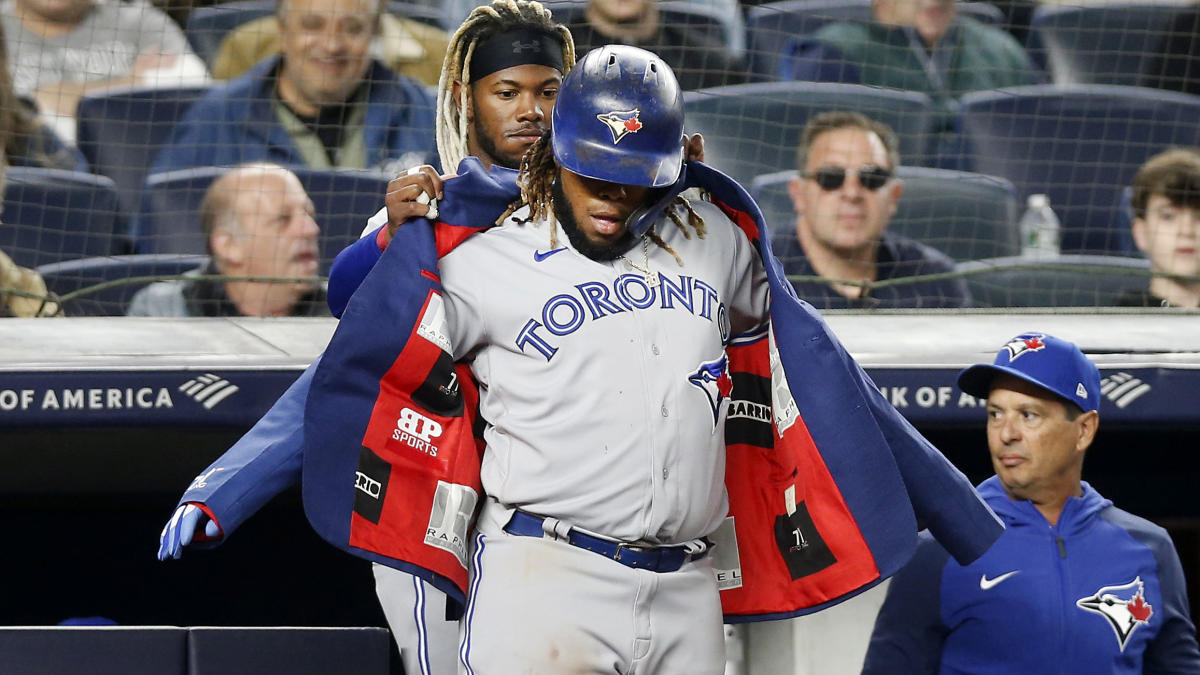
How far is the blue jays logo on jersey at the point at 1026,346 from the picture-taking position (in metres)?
2.91

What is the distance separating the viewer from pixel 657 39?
17.2 ft

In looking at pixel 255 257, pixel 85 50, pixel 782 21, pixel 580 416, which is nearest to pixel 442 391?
pixel 580 416

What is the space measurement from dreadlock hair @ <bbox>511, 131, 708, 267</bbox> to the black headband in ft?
1.06

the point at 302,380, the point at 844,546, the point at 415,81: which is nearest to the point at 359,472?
the point at 302,380

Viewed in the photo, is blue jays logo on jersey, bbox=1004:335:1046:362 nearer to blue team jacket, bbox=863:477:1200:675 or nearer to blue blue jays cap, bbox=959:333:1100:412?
blue blue jays cap, bbox=959:333:1100:412

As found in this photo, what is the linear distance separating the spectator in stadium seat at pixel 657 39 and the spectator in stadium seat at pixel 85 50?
1.31 m

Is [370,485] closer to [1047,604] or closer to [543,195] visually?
[543,195]

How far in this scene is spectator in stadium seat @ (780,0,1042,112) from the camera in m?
5.48

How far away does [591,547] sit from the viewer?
201cm

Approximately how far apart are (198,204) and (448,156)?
90.9 inches

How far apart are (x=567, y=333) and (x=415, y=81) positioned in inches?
127

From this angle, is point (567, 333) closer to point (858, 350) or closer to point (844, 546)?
point (844, 546)

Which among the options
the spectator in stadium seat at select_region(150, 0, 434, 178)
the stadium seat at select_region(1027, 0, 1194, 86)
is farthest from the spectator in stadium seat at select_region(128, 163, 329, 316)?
the stadium seat at select_region(1027, 0, 1194, 86)

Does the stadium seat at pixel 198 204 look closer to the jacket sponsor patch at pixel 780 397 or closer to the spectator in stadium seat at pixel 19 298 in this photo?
the spectator in stadium seat at pixel 19 298
